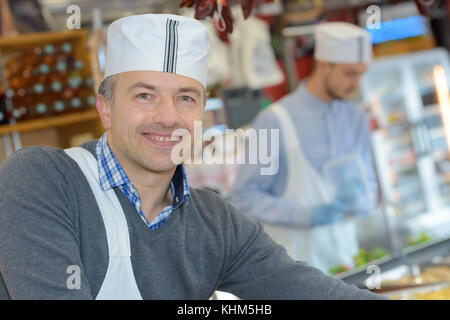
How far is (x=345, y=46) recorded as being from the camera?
336 cm

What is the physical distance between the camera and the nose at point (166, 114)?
1.54 meters

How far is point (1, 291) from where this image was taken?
4.63 feet

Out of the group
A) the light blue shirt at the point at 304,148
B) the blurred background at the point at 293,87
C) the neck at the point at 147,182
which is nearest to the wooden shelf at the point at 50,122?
the blurred background at the point at 293,87

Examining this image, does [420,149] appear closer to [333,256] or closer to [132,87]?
[333,256]

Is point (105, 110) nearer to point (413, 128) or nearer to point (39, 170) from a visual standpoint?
point (39, 170)

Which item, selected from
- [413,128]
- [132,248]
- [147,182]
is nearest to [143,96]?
[147,182]

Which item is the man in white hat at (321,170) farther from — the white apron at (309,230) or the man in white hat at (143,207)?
the man in white hat at (143,207)

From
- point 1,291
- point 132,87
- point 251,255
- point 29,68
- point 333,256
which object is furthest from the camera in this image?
point 29,68

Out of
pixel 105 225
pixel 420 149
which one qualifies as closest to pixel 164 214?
pixel 105 225

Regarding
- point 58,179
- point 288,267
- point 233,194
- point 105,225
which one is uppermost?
point 58,179

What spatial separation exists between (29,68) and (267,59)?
7.93 feet

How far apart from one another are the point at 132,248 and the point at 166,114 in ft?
1.17

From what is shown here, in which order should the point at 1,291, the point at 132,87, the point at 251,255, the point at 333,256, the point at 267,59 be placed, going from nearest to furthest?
the point at 1,291, the point at 132,87, the point at 251,255, the point at 333,256, the point at 267,59

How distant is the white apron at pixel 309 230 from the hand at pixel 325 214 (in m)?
0.03
